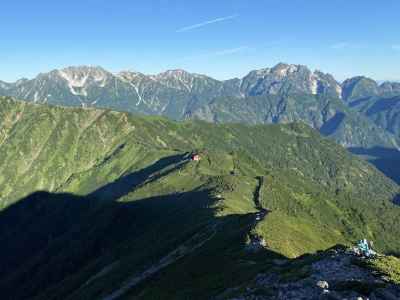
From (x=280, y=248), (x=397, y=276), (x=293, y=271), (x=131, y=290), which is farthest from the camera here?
(x=131, y=290)

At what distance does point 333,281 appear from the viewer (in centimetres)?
7550

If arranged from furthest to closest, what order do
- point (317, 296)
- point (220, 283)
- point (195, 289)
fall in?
point (195, 289) < point (220, 283) < point (317, 296)

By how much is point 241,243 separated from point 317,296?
100m

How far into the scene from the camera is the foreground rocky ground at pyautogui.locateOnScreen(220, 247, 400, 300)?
2731 inches

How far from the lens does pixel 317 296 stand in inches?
2783

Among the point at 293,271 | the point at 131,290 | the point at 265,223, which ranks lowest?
the point at 131,290

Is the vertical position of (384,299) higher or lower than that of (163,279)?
higher

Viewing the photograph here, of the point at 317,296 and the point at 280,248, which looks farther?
the point at 280,248

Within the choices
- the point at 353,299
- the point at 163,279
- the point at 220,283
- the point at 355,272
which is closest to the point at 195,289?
the point at 220,283

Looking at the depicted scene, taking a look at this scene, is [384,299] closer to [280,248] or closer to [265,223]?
[280,248]

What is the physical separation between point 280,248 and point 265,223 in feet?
103

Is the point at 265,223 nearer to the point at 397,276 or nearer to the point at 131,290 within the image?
the point at 131,290

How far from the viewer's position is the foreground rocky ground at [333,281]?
69.4 metres

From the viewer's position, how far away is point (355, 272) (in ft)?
260
